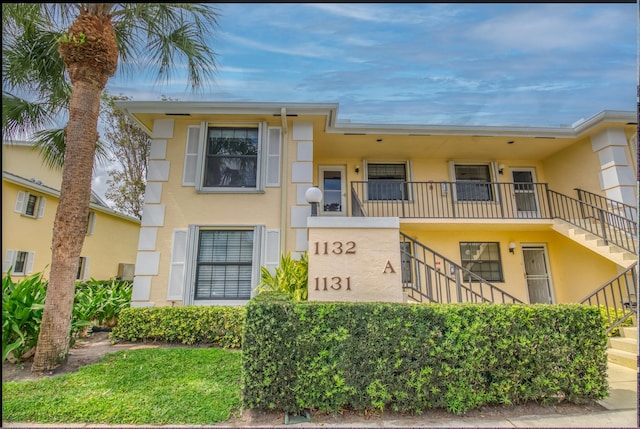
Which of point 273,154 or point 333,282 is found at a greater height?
point 273,154

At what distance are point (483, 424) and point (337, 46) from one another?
4.58 m

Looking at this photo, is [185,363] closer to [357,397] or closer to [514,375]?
[357,397]

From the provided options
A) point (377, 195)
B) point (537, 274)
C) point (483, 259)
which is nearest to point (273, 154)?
point (377, 195)

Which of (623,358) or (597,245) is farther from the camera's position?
(597,245)

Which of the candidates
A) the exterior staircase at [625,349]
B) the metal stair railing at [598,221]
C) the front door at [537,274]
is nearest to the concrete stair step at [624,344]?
the exterior staircase at [625,349]

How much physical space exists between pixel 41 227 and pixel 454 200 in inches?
573

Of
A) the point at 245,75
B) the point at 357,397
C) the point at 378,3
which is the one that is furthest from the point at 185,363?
the point at 378,3

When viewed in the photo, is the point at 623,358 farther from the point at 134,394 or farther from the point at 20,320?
the point at 20,320

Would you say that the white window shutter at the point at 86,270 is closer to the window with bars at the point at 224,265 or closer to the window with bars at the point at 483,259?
the window with bars at the point at 224,265

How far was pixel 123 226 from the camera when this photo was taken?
15.2m

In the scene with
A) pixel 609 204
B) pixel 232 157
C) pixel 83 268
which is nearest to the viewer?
pixel 232 157

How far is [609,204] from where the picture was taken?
8180mm

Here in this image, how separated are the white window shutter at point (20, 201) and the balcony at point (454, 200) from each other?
11.4m

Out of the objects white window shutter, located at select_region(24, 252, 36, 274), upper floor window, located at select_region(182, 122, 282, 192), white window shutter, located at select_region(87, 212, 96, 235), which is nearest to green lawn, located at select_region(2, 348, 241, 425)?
upper floor window, located at select_region(182, 122, 282, 192)
